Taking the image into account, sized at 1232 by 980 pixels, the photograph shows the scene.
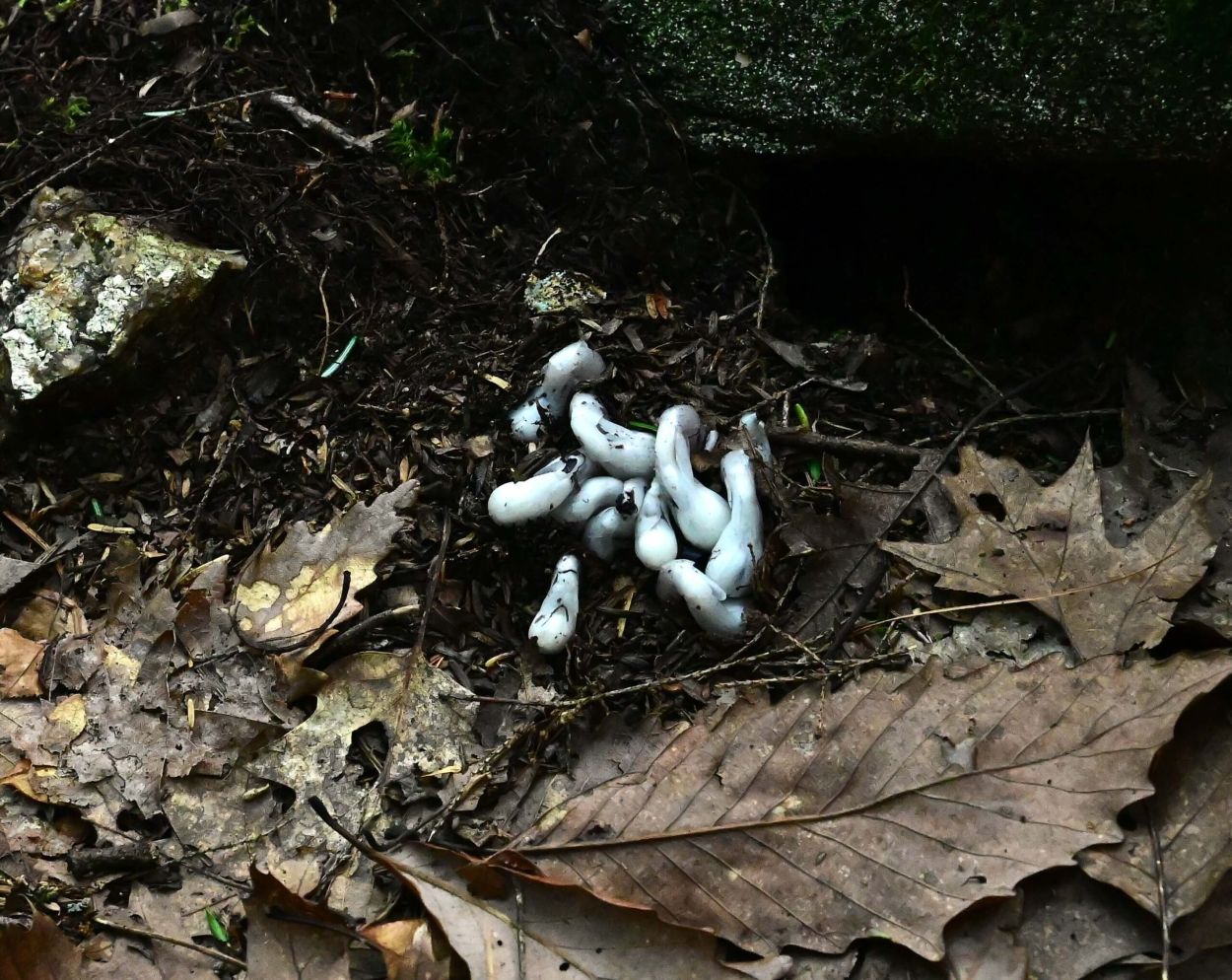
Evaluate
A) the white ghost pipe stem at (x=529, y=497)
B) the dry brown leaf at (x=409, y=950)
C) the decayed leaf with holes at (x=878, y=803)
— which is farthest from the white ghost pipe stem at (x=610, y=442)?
the dry brown leaf at (x=409, y=950)

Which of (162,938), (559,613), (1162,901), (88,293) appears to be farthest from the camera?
(88,293)

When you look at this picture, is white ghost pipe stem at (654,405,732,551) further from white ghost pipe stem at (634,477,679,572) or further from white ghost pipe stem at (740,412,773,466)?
white ghost pipe stem at (740,412,773,466)

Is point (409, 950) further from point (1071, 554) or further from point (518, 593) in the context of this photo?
point (1071, 554)

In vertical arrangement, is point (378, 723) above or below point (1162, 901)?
below

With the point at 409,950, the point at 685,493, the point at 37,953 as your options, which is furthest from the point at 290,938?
the point at 685,493

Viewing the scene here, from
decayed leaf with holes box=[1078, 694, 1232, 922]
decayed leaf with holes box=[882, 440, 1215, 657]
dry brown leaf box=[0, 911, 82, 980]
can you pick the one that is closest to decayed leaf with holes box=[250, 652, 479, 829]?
dry brown leaf box=[0, 911, 82, 980]

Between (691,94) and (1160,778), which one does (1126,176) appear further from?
(1160,778)

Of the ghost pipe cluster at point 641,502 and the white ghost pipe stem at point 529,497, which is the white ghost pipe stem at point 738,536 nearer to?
the ghost pipe cluster at point 641,502
